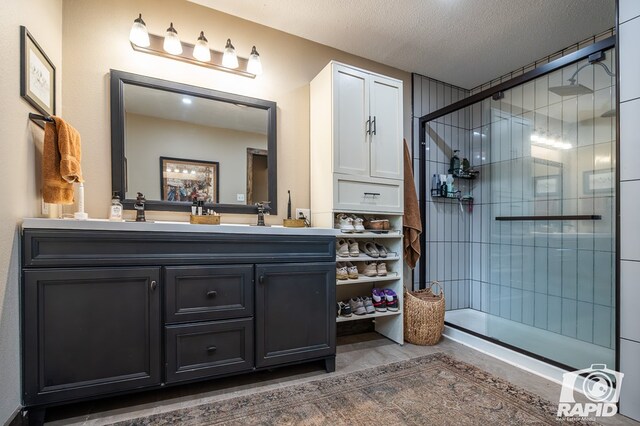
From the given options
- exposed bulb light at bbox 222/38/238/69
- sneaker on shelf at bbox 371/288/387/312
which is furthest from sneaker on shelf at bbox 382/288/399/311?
exposed bulb light at bbox 222/38/238/69

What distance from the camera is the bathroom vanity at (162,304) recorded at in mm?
1229

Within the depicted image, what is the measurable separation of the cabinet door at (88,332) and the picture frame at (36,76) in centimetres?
79

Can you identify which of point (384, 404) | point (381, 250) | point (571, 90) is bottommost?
point (384, 404)

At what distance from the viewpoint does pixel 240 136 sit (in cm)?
209

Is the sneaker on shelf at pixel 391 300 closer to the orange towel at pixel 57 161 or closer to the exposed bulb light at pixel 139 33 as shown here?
the orange towel at pixel 57 161

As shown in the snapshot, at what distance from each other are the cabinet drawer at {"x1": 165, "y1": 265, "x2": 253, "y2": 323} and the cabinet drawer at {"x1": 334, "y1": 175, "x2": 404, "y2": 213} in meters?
0.83

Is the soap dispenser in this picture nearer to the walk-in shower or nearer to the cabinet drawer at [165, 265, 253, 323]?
the cabinet drawer at [165, 265, 253, 323]

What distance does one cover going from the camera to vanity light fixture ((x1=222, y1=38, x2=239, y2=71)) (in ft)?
→ 6.46

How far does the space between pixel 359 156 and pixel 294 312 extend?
1.17 meters

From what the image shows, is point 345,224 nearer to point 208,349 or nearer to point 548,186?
point 208,349

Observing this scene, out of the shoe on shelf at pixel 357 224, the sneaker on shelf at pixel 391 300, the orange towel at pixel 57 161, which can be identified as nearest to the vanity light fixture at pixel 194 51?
the orange towel at pixel 57 161

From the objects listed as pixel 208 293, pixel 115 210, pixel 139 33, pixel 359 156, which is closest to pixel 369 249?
pixel 359 156

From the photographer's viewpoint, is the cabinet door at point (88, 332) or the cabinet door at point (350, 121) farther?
the cabinet door at point (350, 121)
